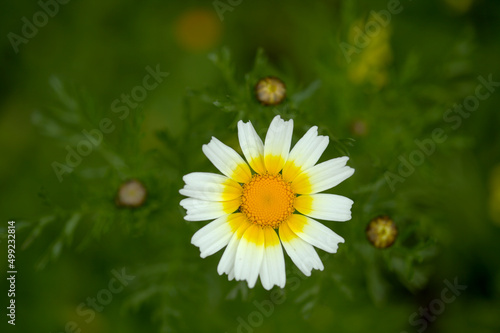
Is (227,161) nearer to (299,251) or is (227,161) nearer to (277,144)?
(277,144)

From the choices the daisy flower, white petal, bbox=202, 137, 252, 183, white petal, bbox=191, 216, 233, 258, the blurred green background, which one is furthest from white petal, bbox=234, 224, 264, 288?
the blurred green background

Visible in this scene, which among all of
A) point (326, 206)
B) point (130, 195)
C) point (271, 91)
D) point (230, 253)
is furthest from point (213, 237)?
point (271, 91)

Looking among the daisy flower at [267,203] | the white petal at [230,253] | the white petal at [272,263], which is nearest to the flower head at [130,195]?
the daisy flower at [267,203]

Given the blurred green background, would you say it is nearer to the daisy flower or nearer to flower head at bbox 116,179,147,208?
flower head at bbox 116,179,147,208

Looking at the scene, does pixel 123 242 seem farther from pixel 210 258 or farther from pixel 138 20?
pixel 138 20

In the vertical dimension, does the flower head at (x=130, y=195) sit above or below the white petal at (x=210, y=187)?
above

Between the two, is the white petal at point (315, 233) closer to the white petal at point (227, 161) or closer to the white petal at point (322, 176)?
the white petal at point (322, 176)

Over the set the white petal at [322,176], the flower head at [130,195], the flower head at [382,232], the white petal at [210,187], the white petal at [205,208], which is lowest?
the flower head at [382,232]
